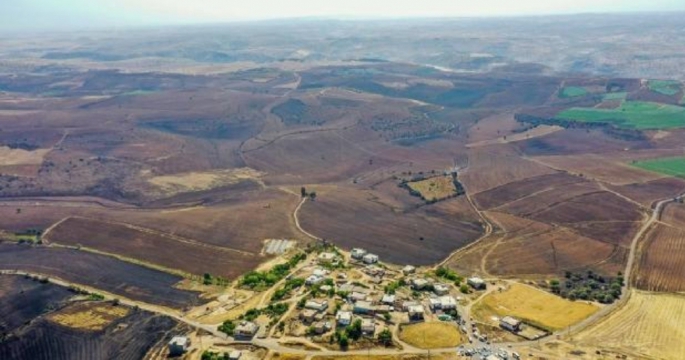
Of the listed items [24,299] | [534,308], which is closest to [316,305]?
[534,308]

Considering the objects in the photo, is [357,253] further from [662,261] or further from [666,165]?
[666,165]

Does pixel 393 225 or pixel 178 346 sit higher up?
pixel 178 346

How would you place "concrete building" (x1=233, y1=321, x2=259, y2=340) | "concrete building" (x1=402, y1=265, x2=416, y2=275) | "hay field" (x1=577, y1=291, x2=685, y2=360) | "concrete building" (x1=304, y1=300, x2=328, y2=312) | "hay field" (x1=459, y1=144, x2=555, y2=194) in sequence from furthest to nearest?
"hay field" (x1=459, y1=144, x2=555, y2=194), "concrete building" (x1=402, y1=265, x2=416, y2=275), "concrete building" (x1=304, y1=300, x2=328, y2=312), "concrete building" (x1=233, y1=321, x2=259, y2=340), "hay field" (x1=577, y1=291, x2=685, y2=360)

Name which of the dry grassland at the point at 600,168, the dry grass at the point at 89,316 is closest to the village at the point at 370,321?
the dry grass at the point at 89,316

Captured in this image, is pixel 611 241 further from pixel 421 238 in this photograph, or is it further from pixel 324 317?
pixel 324 317

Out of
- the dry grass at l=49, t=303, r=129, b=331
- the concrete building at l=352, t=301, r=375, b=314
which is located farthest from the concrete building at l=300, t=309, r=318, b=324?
the dry grass at l=49, t=303, r=129, b=331

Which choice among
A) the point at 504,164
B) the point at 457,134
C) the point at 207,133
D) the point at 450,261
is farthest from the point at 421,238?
the point at 207,133

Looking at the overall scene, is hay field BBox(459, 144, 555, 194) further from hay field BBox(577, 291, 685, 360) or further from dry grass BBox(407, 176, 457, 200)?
hay field BBox(577, 291, 685, 360)
